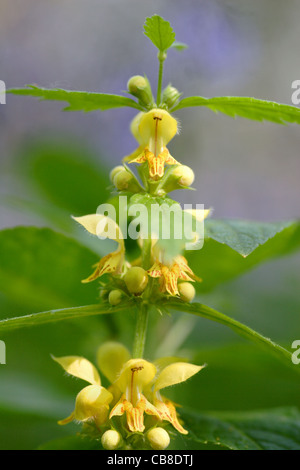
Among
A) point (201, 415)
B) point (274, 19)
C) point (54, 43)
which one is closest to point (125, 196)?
point (201, 415)

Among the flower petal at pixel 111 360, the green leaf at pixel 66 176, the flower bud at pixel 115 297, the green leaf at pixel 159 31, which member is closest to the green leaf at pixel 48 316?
the flower bud at pixel 115 297

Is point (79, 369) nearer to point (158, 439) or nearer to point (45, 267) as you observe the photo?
point (158, 439)

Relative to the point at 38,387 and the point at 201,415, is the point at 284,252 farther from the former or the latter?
the point at 38,387

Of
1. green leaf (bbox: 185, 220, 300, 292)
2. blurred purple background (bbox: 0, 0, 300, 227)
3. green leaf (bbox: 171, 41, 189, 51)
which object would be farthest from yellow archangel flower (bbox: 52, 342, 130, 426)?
blurred purple background (bbox: 0, 0, 300, 227)

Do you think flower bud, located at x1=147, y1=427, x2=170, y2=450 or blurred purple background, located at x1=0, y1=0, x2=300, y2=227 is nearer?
flower bud, located at x1=147, y1=427, x2=170, y2=450

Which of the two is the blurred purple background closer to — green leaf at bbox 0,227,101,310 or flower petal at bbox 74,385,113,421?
green leaf at bbox 0,227,101,310

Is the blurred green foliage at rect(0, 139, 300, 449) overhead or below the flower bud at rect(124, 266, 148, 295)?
overhead

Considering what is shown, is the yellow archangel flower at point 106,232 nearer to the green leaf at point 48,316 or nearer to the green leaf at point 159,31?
the green leaf at point 48,316

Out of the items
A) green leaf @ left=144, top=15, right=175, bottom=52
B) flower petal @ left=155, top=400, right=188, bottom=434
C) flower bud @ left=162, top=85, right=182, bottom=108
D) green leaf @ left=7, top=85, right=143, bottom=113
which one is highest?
green leaf @ left=144, top=15, right=175, bottom=52
